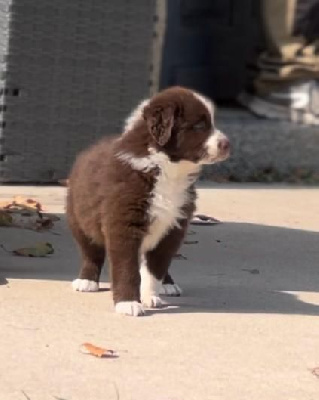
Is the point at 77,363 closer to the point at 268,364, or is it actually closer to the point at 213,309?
the point at 268,364

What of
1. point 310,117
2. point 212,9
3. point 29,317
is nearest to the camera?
point 29,317

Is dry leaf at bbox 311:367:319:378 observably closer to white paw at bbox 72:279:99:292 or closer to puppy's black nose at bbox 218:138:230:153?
puppy's black nose at bbox 218:138:230:153

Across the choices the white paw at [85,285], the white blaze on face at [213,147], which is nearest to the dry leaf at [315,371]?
the white blaze on face at [213,147]

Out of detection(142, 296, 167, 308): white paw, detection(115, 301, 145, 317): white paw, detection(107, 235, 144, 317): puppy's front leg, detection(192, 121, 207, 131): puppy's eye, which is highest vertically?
detection(192, 121, 207, 131): puppy's eye

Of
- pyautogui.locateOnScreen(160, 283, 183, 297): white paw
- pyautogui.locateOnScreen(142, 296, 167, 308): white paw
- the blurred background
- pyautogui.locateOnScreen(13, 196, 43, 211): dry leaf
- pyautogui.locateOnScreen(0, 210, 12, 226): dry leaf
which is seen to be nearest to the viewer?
pyautogui.locateOnScreen(142, 296, 167, 308): white paw

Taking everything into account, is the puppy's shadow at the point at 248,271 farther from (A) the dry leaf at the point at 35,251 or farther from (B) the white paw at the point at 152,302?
(A) the dry leaf at the point at 35,251

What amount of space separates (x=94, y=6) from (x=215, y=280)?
2.73 meters

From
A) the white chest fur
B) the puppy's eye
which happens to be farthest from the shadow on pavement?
the puppy's eye

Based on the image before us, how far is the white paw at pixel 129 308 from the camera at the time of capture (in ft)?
17.7

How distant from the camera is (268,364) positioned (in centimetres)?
A: 486

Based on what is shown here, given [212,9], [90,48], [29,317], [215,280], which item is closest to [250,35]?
[212,9]

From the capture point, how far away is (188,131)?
558 centimetres

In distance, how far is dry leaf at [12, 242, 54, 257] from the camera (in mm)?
6480

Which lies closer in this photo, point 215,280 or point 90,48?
point 215,280
